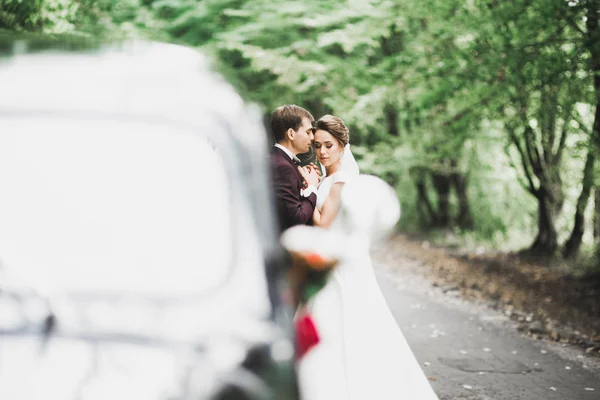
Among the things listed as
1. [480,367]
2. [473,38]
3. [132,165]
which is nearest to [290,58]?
[473,38]

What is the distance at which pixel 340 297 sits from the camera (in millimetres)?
3951

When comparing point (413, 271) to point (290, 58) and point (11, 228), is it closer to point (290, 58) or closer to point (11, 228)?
point (290, 58)

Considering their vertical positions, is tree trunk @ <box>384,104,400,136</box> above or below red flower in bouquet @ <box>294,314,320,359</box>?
above

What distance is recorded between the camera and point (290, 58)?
555 inches

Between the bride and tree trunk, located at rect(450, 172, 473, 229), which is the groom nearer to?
the bride

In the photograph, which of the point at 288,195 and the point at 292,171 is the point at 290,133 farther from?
the point at 288,195

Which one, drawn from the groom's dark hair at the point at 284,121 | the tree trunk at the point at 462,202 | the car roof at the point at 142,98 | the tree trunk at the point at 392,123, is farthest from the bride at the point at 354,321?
the tree trunk at the point at 462,202

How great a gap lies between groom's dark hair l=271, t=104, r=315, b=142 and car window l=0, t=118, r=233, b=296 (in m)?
1.90

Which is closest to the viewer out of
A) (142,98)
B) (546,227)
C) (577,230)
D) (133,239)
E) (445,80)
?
(133,239)

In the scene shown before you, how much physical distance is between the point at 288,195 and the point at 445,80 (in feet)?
25.4

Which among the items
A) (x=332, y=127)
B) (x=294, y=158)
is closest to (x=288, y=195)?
(x=294, y=158)

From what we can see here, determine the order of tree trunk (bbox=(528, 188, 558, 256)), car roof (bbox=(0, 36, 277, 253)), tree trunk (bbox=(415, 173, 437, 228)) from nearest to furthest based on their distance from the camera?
car roof (bbox=(0, 36, 277, 253)) → tree trunk (bbox=(528, 188, 558, 256)) → tree trunk (bbox=(415, 173, 437, 228))

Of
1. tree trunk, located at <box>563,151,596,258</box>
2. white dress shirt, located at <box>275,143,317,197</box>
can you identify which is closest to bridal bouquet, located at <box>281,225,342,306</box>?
white dress shirt, located at <box>275,143,317,197</box>

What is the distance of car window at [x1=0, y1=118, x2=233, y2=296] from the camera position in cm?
188
